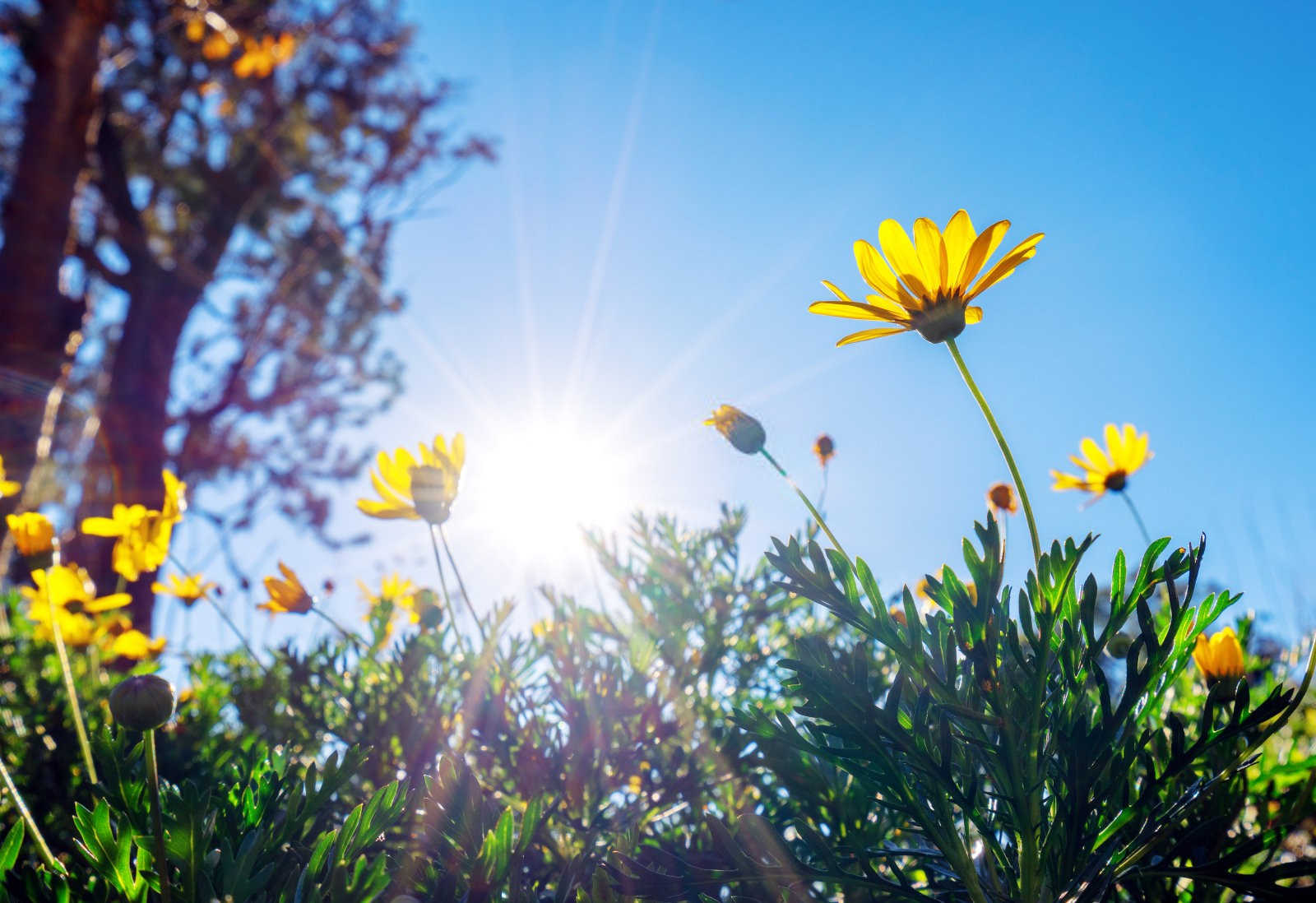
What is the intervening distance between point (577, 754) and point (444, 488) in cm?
47

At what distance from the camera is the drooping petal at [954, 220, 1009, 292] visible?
31.7 inches

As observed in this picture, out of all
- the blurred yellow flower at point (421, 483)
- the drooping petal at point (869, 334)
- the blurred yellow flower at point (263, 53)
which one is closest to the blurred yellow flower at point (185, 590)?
the blurred yellow flower at point (421, 483)

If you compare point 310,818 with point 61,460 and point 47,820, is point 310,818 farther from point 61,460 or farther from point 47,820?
point 61,460

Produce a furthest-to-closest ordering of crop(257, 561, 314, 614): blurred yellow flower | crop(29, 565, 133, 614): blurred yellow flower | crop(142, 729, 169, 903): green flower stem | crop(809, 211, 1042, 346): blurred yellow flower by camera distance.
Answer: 1. crop(29, 565, 133, 614): blurred yellow flower
2. crop(257, 561, 314, 614): blurred yellow flower
3. crop(809, 211, 1042, 346): blurred yellow flower
4. crop(142, 729, 169, 903): green flower stem

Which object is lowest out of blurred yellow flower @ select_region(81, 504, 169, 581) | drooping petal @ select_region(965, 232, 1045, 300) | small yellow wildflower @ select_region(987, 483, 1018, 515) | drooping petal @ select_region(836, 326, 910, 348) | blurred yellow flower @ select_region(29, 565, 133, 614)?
blurred yellow flower @ select_region(29, 565, 133, 614)

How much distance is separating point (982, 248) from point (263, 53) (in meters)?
6.17

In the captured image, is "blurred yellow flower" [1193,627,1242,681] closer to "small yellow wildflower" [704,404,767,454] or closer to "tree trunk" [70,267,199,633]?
"small yellow wildflower" [704,404,767,454]

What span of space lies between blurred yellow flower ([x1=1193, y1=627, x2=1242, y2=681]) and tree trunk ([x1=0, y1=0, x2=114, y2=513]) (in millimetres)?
3249

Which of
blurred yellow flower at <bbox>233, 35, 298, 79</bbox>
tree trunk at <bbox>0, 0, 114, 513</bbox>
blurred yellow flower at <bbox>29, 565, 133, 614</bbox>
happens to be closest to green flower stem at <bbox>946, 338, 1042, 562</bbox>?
blurred yellow flower at <bbox>29, 565, 133, 614</bbox>

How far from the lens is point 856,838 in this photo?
82cm

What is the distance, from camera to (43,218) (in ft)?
9.95

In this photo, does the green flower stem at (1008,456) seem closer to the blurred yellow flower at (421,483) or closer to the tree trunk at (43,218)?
the blurred yellow flower at (421,483)

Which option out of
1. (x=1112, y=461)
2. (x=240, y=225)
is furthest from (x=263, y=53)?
(x=1112, y=461)

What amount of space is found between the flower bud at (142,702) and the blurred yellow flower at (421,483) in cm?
51
